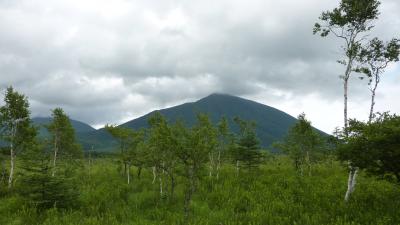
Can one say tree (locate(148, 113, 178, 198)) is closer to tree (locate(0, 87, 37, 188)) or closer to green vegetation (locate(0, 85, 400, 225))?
green vegetation (locate(0, 85, 400, 225))

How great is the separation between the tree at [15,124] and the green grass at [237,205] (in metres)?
5.23

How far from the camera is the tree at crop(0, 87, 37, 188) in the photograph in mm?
31892

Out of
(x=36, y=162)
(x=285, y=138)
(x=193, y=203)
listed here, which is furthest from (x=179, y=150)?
(x=285, y=138)

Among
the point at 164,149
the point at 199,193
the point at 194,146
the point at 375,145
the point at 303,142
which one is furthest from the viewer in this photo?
the point at 303,142

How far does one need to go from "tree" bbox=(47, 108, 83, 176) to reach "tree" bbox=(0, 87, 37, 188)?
204 inches

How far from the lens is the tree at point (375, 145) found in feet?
62.5

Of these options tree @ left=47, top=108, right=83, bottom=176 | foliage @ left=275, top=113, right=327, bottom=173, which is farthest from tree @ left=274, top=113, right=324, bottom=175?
tree @ left=47, top=108, right=83, bottom=176

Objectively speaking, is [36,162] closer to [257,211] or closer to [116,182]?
[116,182]

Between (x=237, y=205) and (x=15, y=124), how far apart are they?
22365 millimetres

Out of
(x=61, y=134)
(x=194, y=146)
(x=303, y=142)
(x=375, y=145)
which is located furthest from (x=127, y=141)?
(x=375, y=145)

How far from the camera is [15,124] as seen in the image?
32312 mm

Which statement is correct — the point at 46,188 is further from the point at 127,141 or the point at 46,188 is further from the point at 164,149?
the point at 127,141

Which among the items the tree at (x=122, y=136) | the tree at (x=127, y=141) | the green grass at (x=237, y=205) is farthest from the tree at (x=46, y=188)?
the tree at (x=122, y=136)

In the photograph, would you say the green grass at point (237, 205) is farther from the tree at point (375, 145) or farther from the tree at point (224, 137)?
the tree at point (224, 137)
